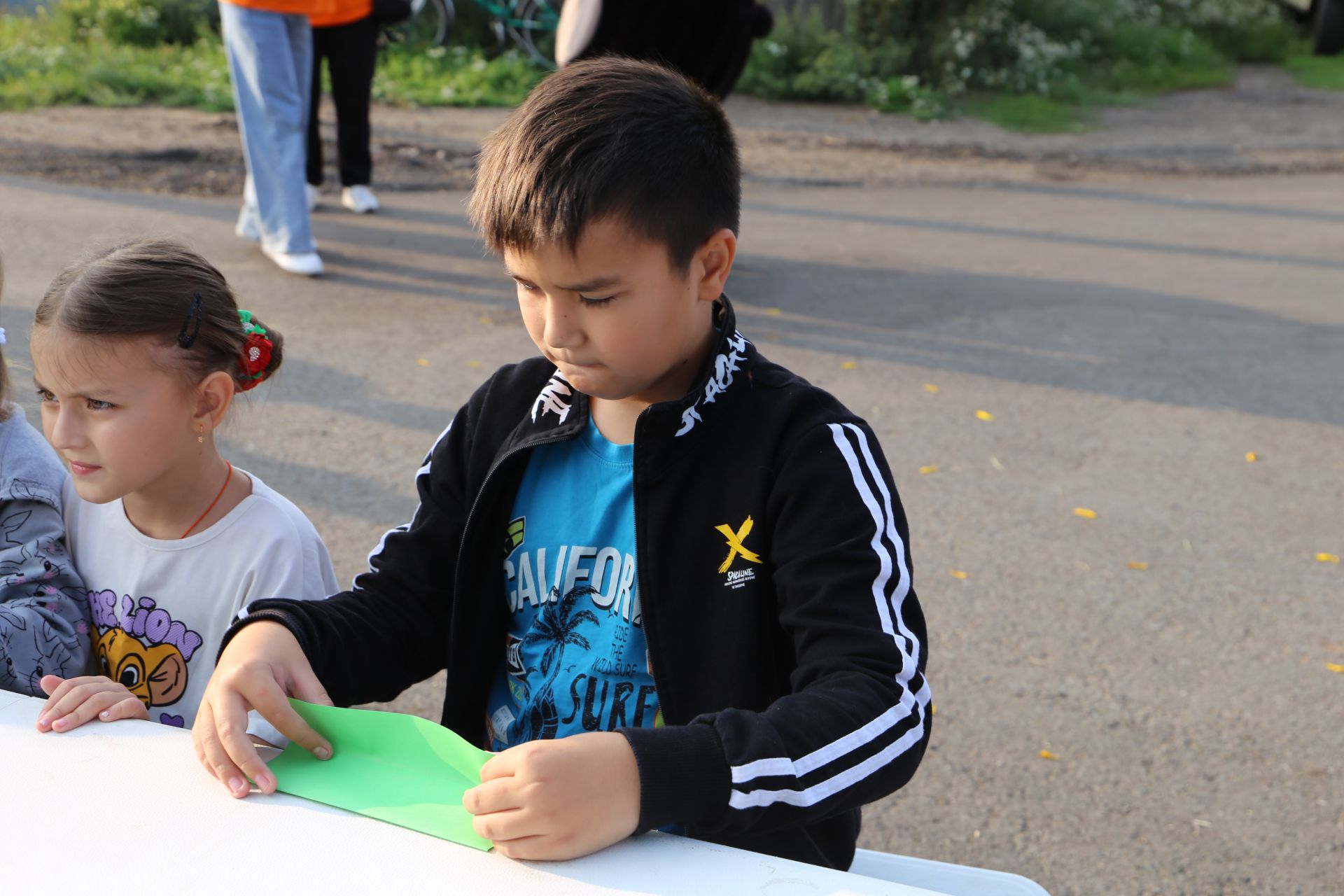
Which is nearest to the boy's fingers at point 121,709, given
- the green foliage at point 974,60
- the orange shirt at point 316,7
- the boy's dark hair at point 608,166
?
the boy's dark hair at point 608,166

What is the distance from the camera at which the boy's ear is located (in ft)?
5.08

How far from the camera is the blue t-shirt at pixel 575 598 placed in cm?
164

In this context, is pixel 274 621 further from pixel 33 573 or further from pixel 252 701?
pixel 33 573

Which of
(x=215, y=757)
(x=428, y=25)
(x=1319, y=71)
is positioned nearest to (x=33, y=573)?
(x=215, y=757)

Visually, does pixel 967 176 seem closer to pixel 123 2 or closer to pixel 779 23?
pixel 779 23

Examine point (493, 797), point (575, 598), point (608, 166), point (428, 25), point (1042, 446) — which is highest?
point (608, 166)

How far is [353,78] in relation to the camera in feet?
22.2

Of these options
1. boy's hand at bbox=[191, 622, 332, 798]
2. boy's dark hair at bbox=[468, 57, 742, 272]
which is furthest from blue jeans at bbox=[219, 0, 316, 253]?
boy's hand at bbox=[191, 622, 332, 798]

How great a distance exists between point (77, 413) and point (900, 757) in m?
1.23

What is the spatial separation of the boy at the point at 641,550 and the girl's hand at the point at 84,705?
0.33 ft

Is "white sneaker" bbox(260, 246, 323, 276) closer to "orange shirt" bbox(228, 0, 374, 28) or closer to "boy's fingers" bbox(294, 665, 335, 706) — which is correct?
"orange shirt" bbox(228, 0, 374, 28)

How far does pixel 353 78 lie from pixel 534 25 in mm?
6274

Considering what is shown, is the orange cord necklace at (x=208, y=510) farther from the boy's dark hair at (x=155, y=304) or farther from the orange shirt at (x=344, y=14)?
the orange shirt at (x=344, y=14)

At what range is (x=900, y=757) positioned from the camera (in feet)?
4.48
